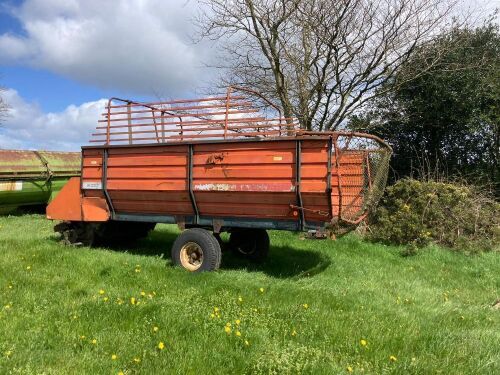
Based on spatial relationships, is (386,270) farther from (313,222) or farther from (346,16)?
(346,16)

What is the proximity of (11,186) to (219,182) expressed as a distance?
8925mm

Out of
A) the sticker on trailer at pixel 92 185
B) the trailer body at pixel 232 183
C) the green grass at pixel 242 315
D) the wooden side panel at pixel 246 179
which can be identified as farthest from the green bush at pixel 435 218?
the sticker on trailer at pixel 92 185

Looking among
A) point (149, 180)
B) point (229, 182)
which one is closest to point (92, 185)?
point (149, 180)

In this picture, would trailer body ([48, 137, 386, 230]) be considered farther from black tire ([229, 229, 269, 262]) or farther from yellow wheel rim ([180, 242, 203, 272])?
black tire ([229, 229, 269, 262])

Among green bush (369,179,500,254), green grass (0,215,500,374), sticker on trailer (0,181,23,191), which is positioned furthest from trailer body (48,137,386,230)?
sticker on trailer (0,181,23,191)

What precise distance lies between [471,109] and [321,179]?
9.34m

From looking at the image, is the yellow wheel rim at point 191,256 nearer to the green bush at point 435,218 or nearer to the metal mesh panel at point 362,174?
the metal mesh panel at point 362,174

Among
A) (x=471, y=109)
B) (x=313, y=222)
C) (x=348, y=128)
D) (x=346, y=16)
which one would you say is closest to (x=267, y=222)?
(x=313, y=222)

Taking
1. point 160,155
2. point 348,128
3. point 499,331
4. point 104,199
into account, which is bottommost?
point 499,331

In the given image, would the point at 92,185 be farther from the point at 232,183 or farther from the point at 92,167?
the point at 232,183

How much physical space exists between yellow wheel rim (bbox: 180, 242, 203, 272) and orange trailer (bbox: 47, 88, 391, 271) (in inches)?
0.7

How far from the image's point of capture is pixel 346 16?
11.0 metres

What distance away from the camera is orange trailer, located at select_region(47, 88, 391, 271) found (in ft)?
22.2

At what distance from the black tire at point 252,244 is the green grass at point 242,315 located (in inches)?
9.5
